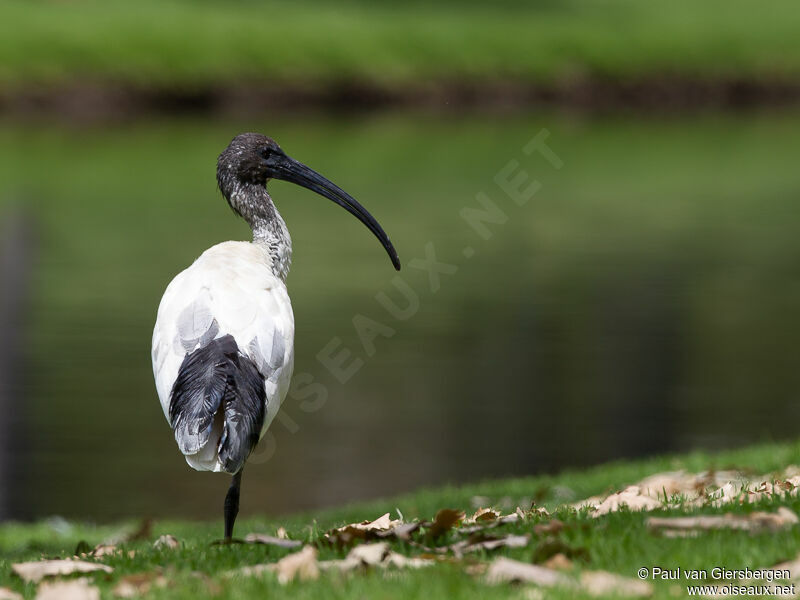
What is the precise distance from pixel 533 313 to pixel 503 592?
18.4 metres

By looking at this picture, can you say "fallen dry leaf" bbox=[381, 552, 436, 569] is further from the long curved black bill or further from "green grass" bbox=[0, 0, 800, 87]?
"green grass" bbox=[0, 0, 800, 87]

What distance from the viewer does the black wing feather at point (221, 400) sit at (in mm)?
6602

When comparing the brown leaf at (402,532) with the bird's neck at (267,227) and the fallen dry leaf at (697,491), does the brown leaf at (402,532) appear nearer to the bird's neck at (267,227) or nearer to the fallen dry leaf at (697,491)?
the fallen dry leaf at (697,491)

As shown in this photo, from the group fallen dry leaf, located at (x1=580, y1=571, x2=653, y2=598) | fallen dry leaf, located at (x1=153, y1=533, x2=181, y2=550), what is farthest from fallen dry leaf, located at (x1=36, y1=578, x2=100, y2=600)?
fallen dry leaf, located at (x1=580, y1=571, x2=653, y2=598)

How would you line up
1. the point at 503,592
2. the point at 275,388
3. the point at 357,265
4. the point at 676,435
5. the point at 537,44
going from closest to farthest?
the point at 503,592
the point at 275,388
the point at 676,435
the point at 357,265
the point at 537,44

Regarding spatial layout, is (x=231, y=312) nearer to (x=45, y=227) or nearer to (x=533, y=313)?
(x=533, y=313)

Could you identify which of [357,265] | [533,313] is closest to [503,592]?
[533,313]

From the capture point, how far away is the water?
51.2ft

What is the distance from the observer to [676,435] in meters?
16.5

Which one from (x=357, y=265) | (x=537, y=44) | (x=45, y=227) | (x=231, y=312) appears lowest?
(x=231, y=312)

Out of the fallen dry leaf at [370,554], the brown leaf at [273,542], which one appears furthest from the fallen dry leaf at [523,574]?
the brown leaf at [273,542]

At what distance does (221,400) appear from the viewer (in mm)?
6699

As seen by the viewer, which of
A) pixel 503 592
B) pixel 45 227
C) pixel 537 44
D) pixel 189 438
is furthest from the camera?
pixel 537 44

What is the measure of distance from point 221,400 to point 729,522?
8.26 ft
